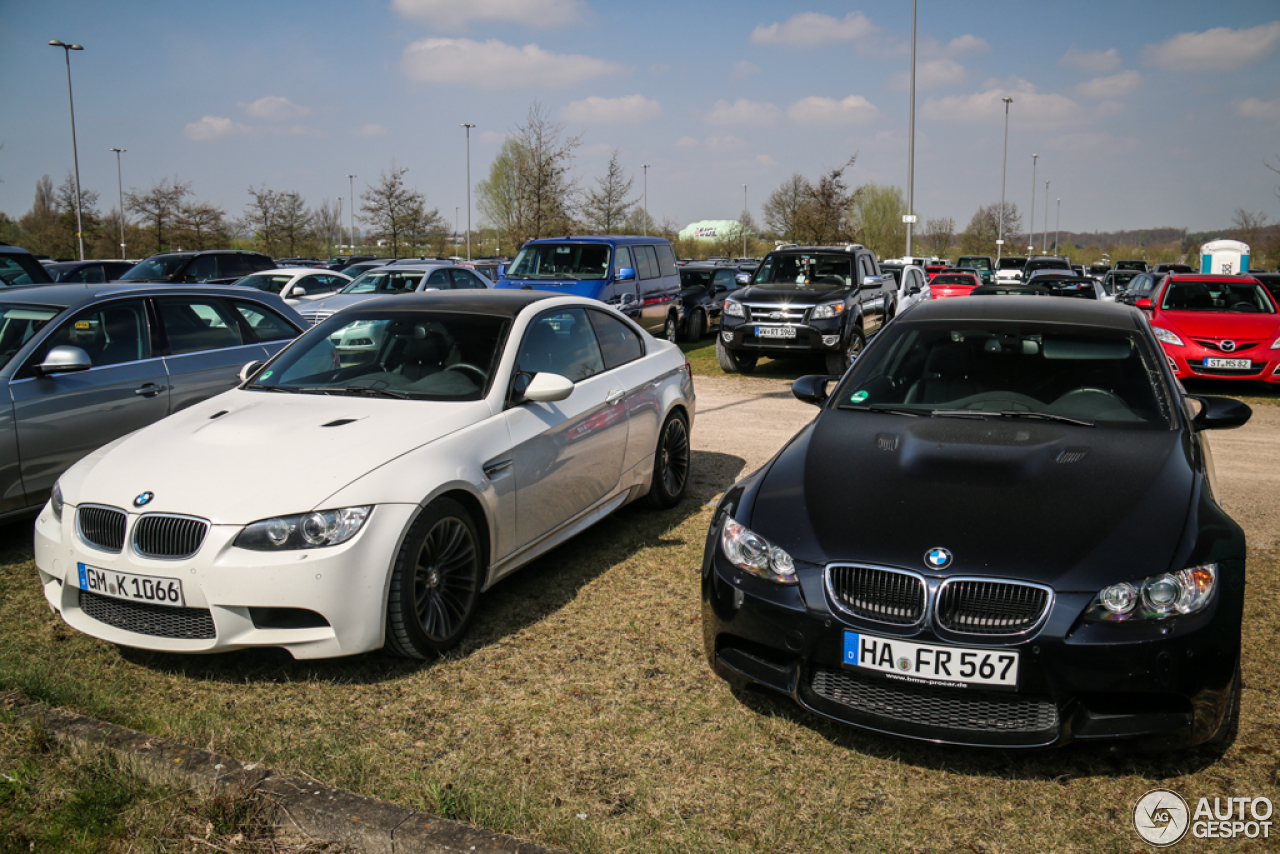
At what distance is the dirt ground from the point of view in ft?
21.4

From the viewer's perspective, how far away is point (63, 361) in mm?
5340

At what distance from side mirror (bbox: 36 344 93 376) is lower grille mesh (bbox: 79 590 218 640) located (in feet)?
6.98

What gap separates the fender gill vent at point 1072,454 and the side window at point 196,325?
5659 millimetres

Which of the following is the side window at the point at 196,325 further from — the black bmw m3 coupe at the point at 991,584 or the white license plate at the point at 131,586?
the black bmw m3 coupe at the point at 991,584

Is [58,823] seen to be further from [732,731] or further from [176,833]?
[732,731]

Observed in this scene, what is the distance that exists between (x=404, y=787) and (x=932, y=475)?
2211mm

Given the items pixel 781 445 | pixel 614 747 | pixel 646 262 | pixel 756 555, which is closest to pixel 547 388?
pixel 756 555

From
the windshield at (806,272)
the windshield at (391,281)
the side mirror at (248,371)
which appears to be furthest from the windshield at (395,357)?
the windshield at (391,281)

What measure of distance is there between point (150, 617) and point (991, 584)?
10.4 feet

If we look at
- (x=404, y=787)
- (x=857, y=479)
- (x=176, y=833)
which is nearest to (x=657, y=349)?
(x=857, y=479)

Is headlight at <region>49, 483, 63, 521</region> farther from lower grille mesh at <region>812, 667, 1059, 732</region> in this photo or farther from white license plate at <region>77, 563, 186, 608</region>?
lower grille mesh at <region>812, 667, 1059, 732</region>

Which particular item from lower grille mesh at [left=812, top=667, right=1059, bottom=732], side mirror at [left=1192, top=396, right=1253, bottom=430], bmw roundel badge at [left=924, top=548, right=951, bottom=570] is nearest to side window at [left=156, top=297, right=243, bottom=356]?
lower grille mesh at [left=812, top=667, right=1059, bottom=732]

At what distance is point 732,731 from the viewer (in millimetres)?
3387

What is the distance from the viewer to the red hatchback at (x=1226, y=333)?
12266 mm
